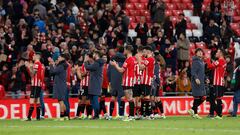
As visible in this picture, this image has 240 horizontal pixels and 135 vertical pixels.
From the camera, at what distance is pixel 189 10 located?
42.8 metres

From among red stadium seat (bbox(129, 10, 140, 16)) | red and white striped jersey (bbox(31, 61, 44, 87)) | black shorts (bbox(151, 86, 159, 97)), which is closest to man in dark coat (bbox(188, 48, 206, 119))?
black shorts (bbox(151, 86, 159, 97))

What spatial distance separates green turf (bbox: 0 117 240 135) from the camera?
71.0 ft

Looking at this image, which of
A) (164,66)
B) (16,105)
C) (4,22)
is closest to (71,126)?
(16,105)

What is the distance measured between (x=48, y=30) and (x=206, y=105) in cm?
709

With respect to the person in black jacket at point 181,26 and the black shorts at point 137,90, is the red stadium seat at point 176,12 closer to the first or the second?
the person in black jacket at point 181,26

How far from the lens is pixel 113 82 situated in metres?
29.2

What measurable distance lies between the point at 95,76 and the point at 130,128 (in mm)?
5655

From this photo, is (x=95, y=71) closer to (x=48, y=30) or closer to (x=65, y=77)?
(x=65, y=77)

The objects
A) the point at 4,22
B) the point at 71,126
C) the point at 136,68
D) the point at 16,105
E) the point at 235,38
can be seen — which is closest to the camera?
the point at 71,126

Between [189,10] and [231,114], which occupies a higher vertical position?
[189,10]

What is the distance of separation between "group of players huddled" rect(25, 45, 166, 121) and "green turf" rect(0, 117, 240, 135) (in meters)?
1.31

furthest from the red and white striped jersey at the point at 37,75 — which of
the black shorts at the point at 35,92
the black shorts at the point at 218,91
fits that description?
the black shorts at the point at 218,91

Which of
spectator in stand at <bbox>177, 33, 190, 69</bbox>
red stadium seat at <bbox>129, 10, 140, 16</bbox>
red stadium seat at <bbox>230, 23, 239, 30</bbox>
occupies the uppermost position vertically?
red stadium seat at <bbox>129, 10, 140, 16</bbox>

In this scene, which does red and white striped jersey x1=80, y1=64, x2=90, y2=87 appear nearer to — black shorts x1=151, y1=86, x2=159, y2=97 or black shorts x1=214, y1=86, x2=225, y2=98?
black shorts x1=151, y1=86, x2=159, y2=97
